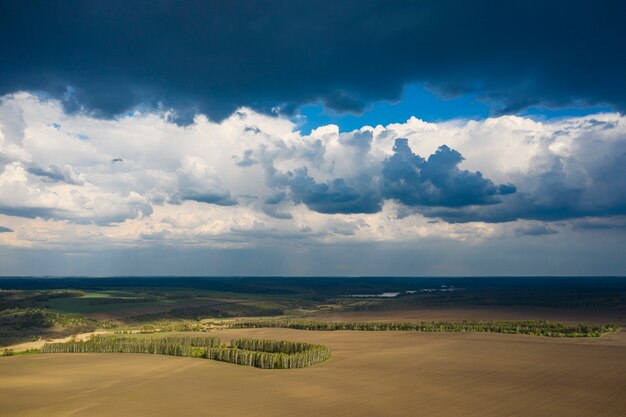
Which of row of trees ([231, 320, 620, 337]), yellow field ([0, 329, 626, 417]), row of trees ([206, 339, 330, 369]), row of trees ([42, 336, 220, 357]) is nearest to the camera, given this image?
yellow field ([0, 329, 626, 417])

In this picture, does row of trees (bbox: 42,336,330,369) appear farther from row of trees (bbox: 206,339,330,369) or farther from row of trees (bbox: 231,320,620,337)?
row of trees (bbox: 231,320,620,337)

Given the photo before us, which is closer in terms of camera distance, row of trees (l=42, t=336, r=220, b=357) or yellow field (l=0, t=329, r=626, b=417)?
yellow field (l=0, t=329, r=626, b=417)

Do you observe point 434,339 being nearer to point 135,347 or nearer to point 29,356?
point 135,347

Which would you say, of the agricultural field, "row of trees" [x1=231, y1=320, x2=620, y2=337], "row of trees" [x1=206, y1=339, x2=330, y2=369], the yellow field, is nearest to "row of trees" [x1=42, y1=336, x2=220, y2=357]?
the agricultural field

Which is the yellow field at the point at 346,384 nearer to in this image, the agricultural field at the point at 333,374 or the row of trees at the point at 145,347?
the agricultural field at the point at 333,374

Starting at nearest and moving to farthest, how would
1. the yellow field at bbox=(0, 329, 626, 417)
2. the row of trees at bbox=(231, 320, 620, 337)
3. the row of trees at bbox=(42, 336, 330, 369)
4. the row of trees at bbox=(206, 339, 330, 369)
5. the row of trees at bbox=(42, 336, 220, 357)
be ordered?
the yellow field at bbox=(0, 329, 626, 417), the row of trees at bbox=(206, 339, 330, 369), the row of trees at bbox=(42, 336, 330, 369), the row of trees at bbox=(42, 336, 220, 357), the row of trees at bbox=(231, 320, 620, 337)

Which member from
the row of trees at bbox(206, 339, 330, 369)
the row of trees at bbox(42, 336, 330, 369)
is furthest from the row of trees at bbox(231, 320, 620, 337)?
the row of trees at bbox(206, 339, 330, 369)
